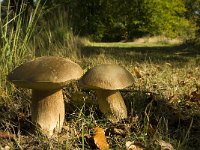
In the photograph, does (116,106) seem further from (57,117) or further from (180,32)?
(180,32)

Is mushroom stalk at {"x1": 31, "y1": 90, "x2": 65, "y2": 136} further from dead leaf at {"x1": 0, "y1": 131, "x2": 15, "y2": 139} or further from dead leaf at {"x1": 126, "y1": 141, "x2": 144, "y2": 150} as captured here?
dead leaf at {"x1": 126, "y1": 141, "x2": 144, "y2": 150}

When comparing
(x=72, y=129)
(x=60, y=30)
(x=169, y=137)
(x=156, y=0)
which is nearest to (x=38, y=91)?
(x=72, y=129)

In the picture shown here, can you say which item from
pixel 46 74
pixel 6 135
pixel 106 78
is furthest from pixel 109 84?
pixel 6 135

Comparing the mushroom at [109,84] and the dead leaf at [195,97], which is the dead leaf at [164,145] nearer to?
the mushroom at [109,84]

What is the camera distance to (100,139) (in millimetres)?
2051

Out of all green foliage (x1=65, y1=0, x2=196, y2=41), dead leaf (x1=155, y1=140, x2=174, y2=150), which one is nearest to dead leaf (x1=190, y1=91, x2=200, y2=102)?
dead leaf (x1=155, y1=140, x2=174, y2=150)

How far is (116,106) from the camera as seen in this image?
240cm

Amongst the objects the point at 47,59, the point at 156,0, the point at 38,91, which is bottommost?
the point at 38,91

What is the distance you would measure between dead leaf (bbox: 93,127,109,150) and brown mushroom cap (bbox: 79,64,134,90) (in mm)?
280

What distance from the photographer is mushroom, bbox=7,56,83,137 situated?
1.91m

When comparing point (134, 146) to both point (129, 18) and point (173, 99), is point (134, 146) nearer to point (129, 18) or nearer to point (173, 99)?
point (173, 99)

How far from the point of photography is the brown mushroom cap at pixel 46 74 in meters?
1.89

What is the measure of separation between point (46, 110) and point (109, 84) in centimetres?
43

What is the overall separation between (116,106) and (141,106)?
370 mm
